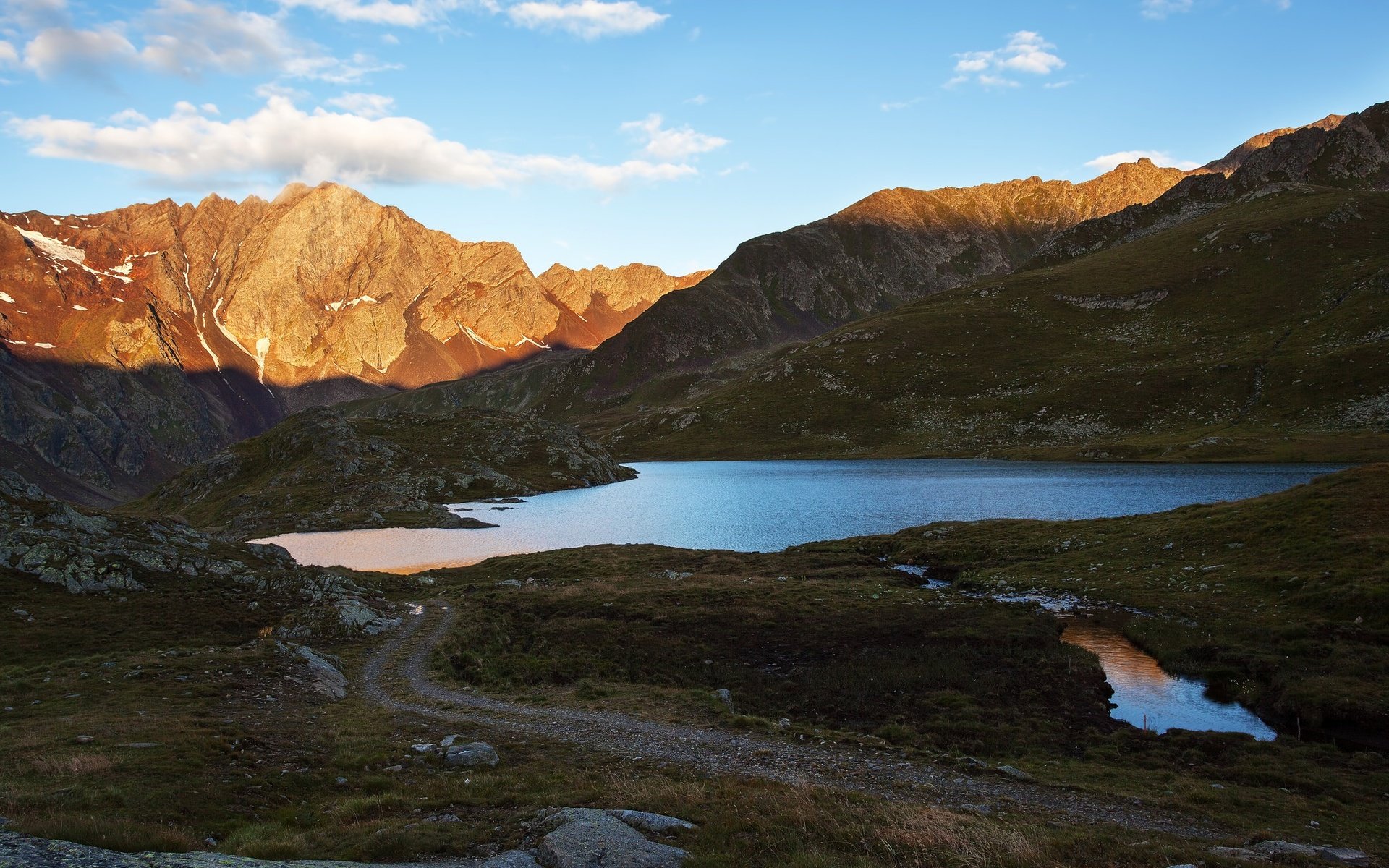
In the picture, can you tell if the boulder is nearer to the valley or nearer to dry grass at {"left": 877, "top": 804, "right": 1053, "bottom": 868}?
the valley

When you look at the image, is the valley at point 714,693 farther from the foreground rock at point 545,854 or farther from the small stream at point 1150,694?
the small stream at point 1150,694

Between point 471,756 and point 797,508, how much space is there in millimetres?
92115

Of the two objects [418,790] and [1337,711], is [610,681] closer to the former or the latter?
[418,790]

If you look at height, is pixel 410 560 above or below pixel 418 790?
below

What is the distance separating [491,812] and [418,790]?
3.28m

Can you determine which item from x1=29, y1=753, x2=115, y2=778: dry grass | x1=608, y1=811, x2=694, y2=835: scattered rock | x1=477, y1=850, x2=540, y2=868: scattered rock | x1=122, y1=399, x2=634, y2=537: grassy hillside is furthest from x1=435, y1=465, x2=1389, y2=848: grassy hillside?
Answer: x1=122, y1=399, x2=634, y2=537: grassy hillside

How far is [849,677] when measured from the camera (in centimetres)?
3531

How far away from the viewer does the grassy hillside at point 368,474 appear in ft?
396

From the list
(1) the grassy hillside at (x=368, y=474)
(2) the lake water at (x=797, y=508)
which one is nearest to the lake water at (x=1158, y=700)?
(2) the lake water at (x=797, y=508)

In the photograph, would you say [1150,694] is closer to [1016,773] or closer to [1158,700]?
[1158,700]

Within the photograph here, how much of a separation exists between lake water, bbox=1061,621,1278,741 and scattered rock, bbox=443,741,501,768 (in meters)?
24.8

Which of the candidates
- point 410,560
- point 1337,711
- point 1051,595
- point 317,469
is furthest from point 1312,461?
point 317,469

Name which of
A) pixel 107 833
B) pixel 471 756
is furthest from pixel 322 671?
pixel 107 833

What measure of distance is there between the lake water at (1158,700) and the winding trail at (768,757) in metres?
11.1
